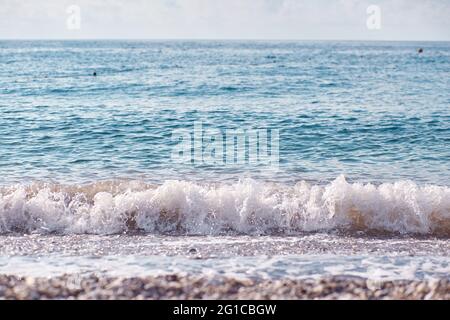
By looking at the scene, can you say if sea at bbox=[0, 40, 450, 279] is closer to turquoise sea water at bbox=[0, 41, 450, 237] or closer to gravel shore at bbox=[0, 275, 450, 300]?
turquoise sea water at bbox=[0, 41, 450, 237]

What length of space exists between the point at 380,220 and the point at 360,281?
3.51 metres

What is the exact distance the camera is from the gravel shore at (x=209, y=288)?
5.89 metres

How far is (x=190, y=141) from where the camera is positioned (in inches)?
687

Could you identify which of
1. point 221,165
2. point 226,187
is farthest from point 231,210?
point 221,165

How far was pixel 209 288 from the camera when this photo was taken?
19.8ft

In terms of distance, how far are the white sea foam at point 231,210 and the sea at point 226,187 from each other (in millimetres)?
28

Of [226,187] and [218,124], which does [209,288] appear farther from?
[218,124]

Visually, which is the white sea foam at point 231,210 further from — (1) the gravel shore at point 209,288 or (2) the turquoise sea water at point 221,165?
(1) the gravel shore at point 209,288

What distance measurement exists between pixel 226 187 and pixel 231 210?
3.04ft

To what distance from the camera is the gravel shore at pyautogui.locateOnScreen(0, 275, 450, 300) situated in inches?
232

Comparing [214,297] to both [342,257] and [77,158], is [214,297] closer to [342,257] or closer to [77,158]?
[342,257]

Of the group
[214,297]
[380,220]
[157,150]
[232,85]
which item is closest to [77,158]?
[157,150]

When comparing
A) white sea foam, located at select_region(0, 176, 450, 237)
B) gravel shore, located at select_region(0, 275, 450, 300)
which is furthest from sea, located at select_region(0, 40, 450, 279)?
gravel shore, located at select_region(0, 275, 450, 300)

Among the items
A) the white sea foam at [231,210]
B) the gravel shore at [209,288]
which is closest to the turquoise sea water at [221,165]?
the white sea foam at [231,210]
